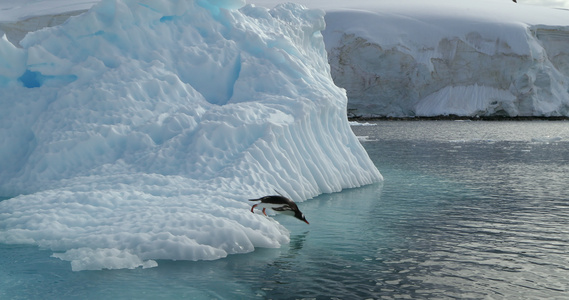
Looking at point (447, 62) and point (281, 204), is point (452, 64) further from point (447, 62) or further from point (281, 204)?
point (281, 204)

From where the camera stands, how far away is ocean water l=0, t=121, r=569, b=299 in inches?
231

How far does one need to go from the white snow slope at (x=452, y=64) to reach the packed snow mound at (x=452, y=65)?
0.07 meters

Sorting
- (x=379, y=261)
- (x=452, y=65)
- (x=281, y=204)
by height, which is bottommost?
(x=452, y=65)

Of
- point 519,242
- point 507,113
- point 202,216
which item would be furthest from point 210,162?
point 507,113

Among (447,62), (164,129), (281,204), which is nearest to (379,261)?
(281,204)

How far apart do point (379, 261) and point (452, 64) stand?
44.6 meters

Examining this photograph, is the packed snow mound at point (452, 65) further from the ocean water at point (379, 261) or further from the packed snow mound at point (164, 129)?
the ocean water at point (379, 261)

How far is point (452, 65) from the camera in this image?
161ft

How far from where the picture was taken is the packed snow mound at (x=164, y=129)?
7.89 metres

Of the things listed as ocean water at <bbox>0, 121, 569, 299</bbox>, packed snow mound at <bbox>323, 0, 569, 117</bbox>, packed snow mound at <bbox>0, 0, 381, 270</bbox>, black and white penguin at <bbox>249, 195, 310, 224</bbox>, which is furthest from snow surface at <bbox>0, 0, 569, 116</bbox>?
black and white penguin at <bbox>249, 195, 310, 224</bbox>

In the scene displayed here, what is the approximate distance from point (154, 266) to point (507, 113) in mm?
46603

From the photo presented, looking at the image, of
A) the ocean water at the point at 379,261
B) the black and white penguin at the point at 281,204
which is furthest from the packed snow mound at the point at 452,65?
the black and white penguin at the point at 281,204

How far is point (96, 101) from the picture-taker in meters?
11.2

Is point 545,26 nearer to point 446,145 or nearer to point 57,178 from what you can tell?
point 446,145
